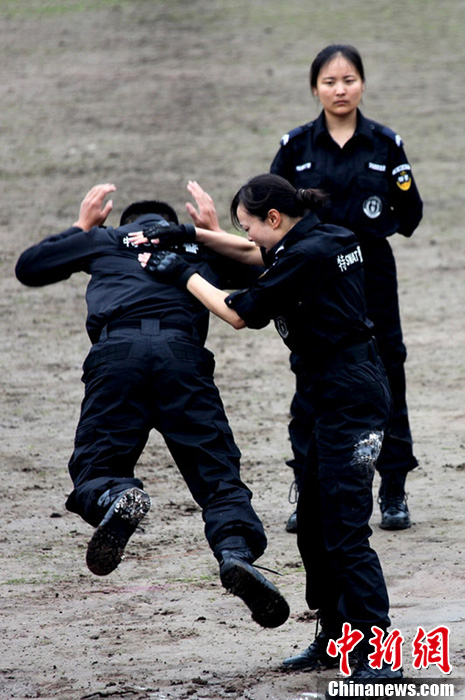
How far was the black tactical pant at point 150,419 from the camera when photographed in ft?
15.7

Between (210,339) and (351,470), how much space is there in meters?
6.09

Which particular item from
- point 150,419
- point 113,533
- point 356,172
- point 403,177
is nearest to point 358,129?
point 356,172

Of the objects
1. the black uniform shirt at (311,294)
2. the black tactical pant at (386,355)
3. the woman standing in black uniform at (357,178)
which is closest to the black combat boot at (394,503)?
the black tactical pant at (386,355)

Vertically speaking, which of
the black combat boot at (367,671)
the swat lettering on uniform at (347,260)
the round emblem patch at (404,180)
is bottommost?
the black combat boot at (367,671)

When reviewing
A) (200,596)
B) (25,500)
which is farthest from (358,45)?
(200,596)

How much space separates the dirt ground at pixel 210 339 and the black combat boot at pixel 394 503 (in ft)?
0.25

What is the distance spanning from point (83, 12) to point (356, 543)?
1803 cm

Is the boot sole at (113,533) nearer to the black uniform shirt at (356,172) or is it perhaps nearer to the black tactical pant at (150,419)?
the black tactical pant at (150,419)

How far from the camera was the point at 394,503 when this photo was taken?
6410 millimetres

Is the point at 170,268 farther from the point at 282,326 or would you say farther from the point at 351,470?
the point at 351,470

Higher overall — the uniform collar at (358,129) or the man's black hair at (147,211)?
the uniform collar at (358,129)

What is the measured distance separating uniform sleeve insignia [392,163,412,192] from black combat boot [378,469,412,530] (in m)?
A: 1.46

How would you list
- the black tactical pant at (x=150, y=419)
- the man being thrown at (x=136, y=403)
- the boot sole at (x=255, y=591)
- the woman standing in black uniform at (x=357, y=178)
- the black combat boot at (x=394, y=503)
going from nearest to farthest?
1. the boot sole at (x=255, y=591)
2. the man being thrown at (x=136, y=403)
3. the black tactical pant at (x=150, y=419)
4. the woman standing in black uniform at (x=357, y=178)
5. the black combat boot at (x=394, y=503)

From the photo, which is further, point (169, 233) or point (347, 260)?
point (169, 233)
